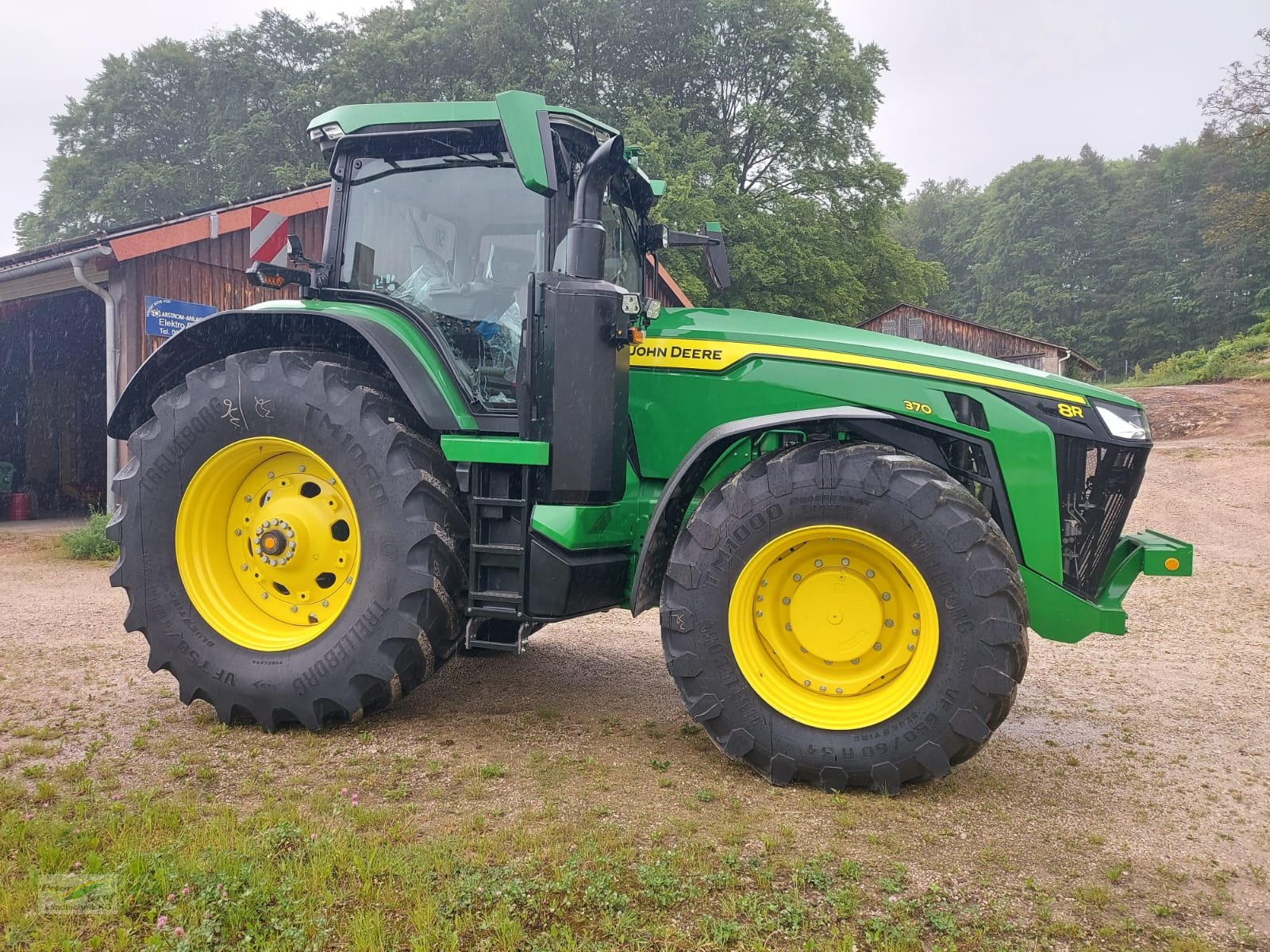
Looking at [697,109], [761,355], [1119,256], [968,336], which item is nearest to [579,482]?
[761,355]

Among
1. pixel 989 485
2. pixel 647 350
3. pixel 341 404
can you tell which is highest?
pixel 647 350

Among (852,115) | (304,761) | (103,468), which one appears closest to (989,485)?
(304,761)

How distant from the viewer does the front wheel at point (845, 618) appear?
3031 mm

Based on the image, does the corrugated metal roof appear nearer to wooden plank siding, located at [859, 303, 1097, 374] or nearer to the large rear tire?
the large rear tire

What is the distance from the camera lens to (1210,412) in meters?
18.8

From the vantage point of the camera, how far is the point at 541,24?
27.7 m

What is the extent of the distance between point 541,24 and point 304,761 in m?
29.1

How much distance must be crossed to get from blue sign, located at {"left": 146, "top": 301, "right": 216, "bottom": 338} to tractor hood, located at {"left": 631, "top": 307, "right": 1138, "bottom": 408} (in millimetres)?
8073

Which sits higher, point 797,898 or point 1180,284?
point 1180,284

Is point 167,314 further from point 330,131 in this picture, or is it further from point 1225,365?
point 1225,365

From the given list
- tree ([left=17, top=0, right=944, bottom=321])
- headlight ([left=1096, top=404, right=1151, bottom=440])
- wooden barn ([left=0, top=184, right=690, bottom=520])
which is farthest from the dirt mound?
headlight ([left=1096, top=404, right=1151, bottom=440])

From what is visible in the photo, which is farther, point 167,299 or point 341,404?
point 167,299

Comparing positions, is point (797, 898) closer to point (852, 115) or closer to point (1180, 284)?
point (852, 115)

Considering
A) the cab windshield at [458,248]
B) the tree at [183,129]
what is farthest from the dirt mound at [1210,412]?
the tree at [183,129]
